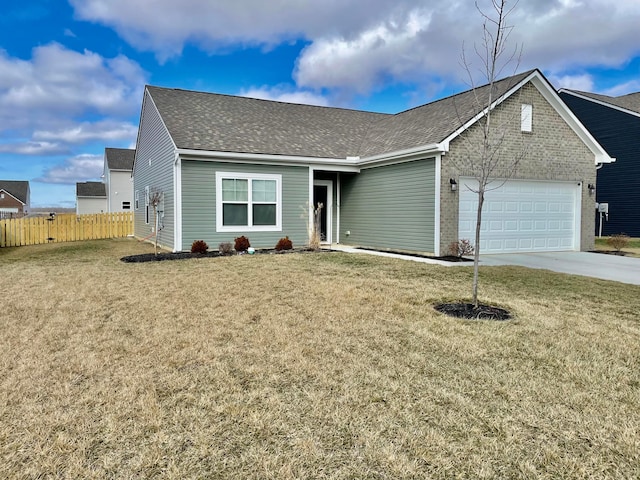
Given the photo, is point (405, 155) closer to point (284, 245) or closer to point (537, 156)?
point (537, 156)

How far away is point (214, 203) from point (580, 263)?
10430 mm

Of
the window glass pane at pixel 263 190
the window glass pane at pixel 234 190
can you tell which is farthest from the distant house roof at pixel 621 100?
the window glass pane at pixel 234 190

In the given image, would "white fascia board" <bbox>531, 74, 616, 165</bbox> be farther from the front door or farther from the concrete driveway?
the front door

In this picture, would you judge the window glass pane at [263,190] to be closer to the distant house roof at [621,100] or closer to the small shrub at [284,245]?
the small shrub at [284,245]

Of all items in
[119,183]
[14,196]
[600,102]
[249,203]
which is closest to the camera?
[249,203]

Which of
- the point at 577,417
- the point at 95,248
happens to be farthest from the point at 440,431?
the point at 95,248

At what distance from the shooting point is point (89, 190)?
137 feet

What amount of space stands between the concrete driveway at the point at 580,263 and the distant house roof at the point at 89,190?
3935cm

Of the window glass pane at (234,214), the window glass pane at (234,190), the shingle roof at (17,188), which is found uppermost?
the shingle roof at (17,188)

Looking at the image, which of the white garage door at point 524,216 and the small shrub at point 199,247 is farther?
the white garage door at point 524,216

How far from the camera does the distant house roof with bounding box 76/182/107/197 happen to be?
135 feet

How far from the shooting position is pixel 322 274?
8.80 m

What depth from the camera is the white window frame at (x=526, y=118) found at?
528 inches

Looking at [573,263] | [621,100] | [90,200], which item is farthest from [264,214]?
[90,200]
